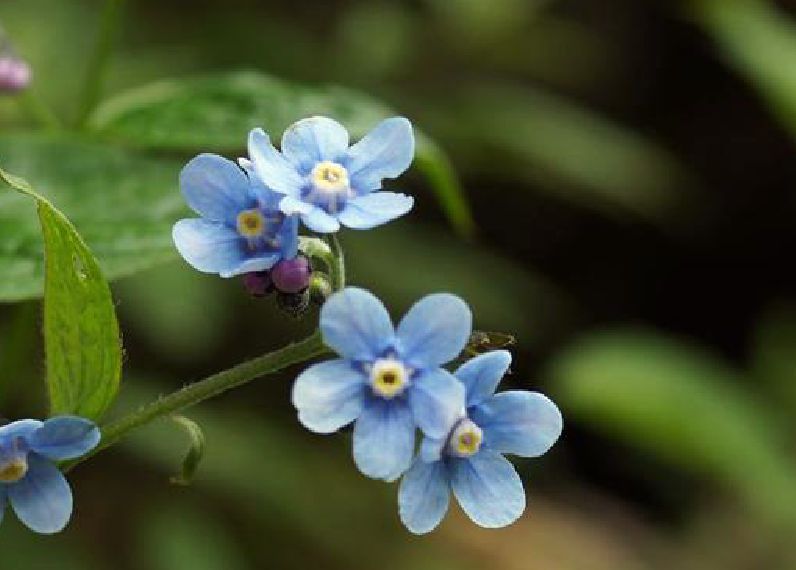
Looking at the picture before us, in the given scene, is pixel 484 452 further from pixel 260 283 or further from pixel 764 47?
pixel 764 47

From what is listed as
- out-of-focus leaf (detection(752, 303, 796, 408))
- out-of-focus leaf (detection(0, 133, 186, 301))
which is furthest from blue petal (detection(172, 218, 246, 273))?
out-of-focus leaf (detection(752, 303, 796, 408))

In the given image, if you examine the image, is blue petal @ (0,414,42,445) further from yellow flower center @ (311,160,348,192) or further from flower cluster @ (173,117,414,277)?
yellow flower center @ (311,160,348,192)

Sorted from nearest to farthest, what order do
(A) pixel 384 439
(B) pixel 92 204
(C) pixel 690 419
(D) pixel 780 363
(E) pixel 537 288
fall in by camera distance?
1. (A) pixel 384 439
2. (B) pixel 92 204
3. (C) pixel 690 419
4. (D) pixel 780 363
5. (E) pixel 537 288

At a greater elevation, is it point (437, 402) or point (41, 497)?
point (437, 402)

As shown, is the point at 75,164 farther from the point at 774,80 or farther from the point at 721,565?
the point at 721,565

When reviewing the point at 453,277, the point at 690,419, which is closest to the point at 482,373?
the point at 690,419

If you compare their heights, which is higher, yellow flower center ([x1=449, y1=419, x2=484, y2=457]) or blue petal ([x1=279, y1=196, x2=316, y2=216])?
blue petal ([x1=279, y1=196, x2=316, y2=216])

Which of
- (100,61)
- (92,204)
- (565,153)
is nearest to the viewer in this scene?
(92,204)
